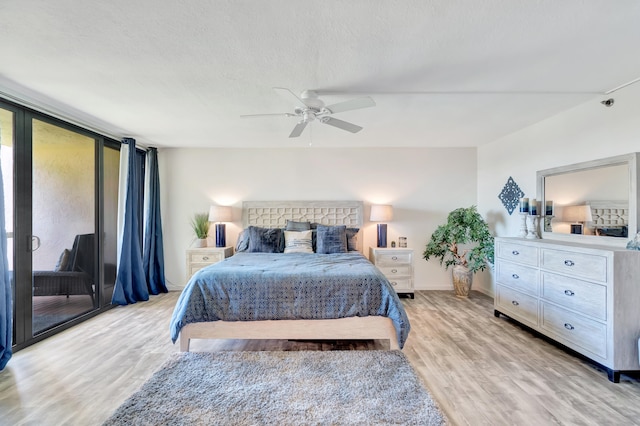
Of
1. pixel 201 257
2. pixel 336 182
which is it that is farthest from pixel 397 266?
pixel 201 257

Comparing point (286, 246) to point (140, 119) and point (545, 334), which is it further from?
point (545, 334)

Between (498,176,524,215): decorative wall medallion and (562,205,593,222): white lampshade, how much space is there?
0.80 meters

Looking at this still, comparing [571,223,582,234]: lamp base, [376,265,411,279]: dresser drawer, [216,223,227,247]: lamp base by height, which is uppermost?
[571,223,582,234]: lamp base

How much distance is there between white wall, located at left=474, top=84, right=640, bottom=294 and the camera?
2.61 m

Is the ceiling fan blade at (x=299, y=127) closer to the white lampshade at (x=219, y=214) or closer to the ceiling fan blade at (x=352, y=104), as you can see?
the ceiling fan blade at (x=352, y=104)

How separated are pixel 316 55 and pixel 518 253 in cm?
309

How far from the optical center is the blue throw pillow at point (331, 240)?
13.4ft

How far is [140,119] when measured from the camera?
3391 millimetres

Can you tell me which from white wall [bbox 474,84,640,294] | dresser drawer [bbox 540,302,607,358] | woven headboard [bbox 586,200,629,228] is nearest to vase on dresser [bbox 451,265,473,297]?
white wall [bbox 474,84,640,294]

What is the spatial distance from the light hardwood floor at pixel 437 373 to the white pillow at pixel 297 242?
146cm

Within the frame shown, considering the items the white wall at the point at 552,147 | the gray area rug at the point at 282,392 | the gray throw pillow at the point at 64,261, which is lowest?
the gray area rug at the point at 282,392

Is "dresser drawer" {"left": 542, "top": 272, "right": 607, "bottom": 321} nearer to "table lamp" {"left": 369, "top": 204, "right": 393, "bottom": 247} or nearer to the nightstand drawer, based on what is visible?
the nightstand drawer

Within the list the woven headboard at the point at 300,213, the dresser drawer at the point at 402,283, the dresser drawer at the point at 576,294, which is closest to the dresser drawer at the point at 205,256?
the woven headboard at the point at 300,213

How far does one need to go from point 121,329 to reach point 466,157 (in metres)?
5.69
